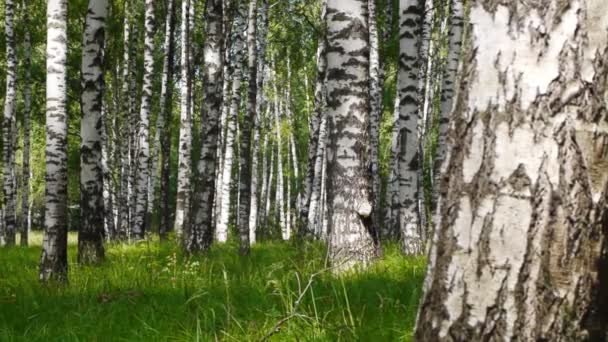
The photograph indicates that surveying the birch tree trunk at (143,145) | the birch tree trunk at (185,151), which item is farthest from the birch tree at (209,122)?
the birch tree trunk at (143,145)

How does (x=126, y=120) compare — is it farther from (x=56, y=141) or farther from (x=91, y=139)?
(x=56, y=141)

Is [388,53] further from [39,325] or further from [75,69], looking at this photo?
[39,325]

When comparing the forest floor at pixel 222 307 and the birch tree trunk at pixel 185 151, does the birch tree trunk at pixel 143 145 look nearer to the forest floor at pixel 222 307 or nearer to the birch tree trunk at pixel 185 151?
the birch tree trunk at pixel 185 151

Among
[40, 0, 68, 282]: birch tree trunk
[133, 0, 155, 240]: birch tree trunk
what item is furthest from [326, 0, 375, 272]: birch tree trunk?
[133, 0, 155, 240]: birch tree trunk

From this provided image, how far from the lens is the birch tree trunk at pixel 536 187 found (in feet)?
4.37

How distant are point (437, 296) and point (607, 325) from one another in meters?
0.42

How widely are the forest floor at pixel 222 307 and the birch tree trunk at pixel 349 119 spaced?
1.63 ft

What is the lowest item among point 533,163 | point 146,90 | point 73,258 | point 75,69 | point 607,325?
point 73,258

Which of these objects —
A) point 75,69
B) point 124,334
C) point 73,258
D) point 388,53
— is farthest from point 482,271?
point 75,69

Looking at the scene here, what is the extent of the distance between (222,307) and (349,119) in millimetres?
2545

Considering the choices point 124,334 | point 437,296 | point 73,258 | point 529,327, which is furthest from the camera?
point 73,258

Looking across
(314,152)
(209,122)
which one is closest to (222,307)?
(209,122)

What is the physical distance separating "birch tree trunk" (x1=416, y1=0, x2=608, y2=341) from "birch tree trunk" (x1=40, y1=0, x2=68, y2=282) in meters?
4.93

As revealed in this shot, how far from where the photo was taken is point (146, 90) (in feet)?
44.1
